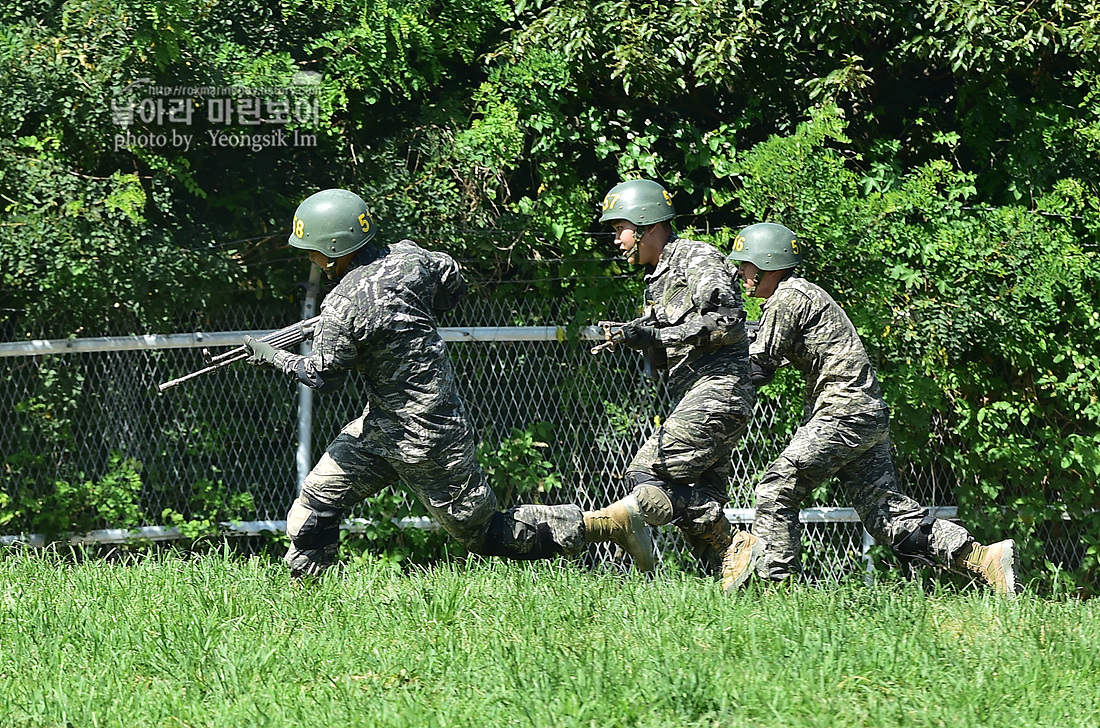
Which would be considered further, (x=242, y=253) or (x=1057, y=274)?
(x=242, y=253)

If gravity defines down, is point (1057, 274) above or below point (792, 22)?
below

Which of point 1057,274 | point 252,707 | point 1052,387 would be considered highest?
point 1057,274

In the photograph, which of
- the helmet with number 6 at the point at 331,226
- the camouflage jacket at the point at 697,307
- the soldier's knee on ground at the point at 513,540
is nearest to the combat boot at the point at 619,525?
the soldier's knee on ground at the point at 513,540

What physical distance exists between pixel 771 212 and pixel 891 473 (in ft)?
5.28

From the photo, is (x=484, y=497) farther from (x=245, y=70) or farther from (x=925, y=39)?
(x=925, y=39)

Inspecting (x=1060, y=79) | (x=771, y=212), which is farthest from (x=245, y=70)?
(x=1060, y=79)

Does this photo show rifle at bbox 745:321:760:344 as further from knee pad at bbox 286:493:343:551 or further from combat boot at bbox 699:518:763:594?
knee pad at bbox 286:493:343:551

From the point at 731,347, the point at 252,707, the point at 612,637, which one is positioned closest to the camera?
the point at 252,707

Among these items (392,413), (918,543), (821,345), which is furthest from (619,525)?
(918,543)

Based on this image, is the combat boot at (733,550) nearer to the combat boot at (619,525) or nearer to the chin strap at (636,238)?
the combat boot at (619,525)

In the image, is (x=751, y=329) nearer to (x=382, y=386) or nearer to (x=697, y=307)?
(x=697, y=307)

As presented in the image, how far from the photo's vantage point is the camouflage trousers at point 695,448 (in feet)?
17.3

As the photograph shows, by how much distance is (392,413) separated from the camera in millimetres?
4980

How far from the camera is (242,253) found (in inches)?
270
